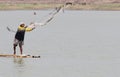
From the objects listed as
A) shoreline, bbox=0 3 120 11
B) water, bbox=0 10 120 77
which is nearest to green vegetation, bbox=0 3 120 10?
shoreline, bbox=0 3 120 11

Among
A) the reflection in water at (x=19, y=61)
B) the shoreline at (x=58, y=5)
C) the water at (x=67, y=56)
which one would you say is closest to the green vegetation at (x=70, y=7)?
the shoreline at (x=58, y=5)

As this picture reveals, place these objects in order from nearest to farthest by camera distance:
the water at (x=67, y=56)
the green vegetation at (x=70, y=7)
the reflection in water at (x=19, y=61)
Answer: the water at (x=67, y=56), the reflection in water at (x=19, y=61), the green vegetation at (x=70, y=7)

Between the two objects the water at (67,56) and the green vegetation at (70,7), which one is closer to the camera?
the water at (67,56)

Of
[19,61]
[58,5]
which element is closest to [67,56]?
[19,61]

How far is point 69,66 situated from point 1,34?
16582 mm

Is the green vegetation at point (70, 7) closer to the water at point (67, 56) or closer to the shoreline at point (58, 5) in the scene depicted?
the shoreline at point (58, 5)

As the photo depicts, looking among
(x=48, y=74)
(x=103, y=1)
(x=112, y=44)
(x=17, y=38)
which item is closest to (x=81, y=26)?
(x=112, y=44)

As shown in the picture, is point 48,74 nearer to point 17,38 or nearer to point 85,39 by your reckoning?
point 17,38

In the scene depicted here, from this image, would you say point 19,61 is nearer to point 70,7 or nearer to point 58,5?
point 70,7

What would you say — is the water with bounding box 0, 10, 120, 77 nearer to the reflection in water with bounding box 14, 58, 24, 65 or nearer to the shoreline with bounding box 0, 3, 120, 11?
the reflection in water with bounding box 14, 58, 24, 65

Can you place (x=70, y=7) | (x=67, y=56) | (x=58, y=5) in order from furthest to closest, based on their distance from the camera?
(x=58, y=5)
(x=70, y=7)
(x=67, y=56)

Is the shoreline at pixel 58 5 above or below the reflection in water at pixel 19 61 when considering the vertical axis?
below

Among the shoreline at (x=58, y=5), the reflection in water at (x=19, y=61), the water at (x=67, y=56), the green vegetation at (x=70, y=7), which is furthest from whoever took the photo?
the green vegetation at (x=70, y=7)

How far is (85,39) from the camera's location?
115 feet
